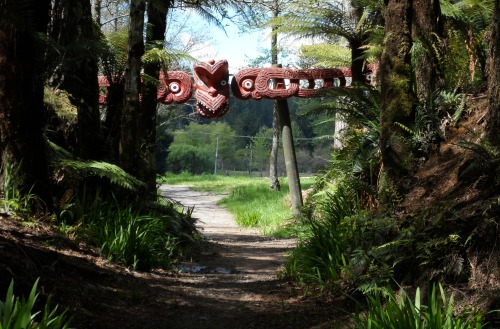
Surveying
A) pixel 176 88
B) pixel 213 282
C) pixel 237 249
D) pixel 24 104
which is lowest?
pixel 237 249

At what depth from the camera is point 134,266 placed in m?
6.86

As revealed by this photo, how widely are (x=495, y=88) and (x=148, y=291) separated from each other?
11.3 ft

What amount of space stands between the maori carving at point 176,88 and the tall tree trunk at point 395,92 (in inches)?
246

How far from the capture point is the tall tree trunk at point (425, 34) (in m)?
6.24

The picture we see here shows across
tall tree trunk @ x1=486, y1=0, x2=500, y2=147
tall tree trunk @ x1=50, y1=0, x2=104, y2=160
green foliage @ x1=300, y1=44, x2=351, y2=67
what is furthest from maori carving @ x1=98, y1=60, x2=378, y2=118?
tall tree trunk @ x1=486, y1=0, x2=500, y2=147

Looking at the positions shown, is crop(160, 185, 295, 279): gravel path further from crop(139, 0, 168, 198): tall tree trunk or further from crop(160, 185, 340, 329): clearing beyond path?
crop(139, 0, 168, 198): tall tree trunk

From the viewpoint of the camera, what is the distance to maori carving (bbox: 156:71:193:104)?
12016mm

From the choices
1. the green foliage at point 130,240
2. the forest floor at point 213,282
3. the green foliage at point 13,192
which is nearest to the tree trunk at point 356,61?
the forest floor at point 213,282

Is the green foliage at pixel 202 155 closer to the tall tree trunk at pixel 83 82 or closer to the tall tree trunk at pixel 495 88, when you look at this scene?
the tall tree trunk at pixel 83 82

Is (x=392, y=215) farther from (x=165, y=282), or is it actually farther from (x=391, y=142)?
(x=165, y=282)

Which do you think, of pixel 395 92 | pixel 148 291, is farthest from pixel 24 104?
pixel 395 92

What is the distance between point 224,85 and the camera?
1205 centimetres

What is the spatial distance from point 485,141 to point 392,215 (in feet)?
3.41

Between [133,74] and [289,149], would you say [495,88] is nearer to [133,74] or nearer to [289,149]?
[133,74]
